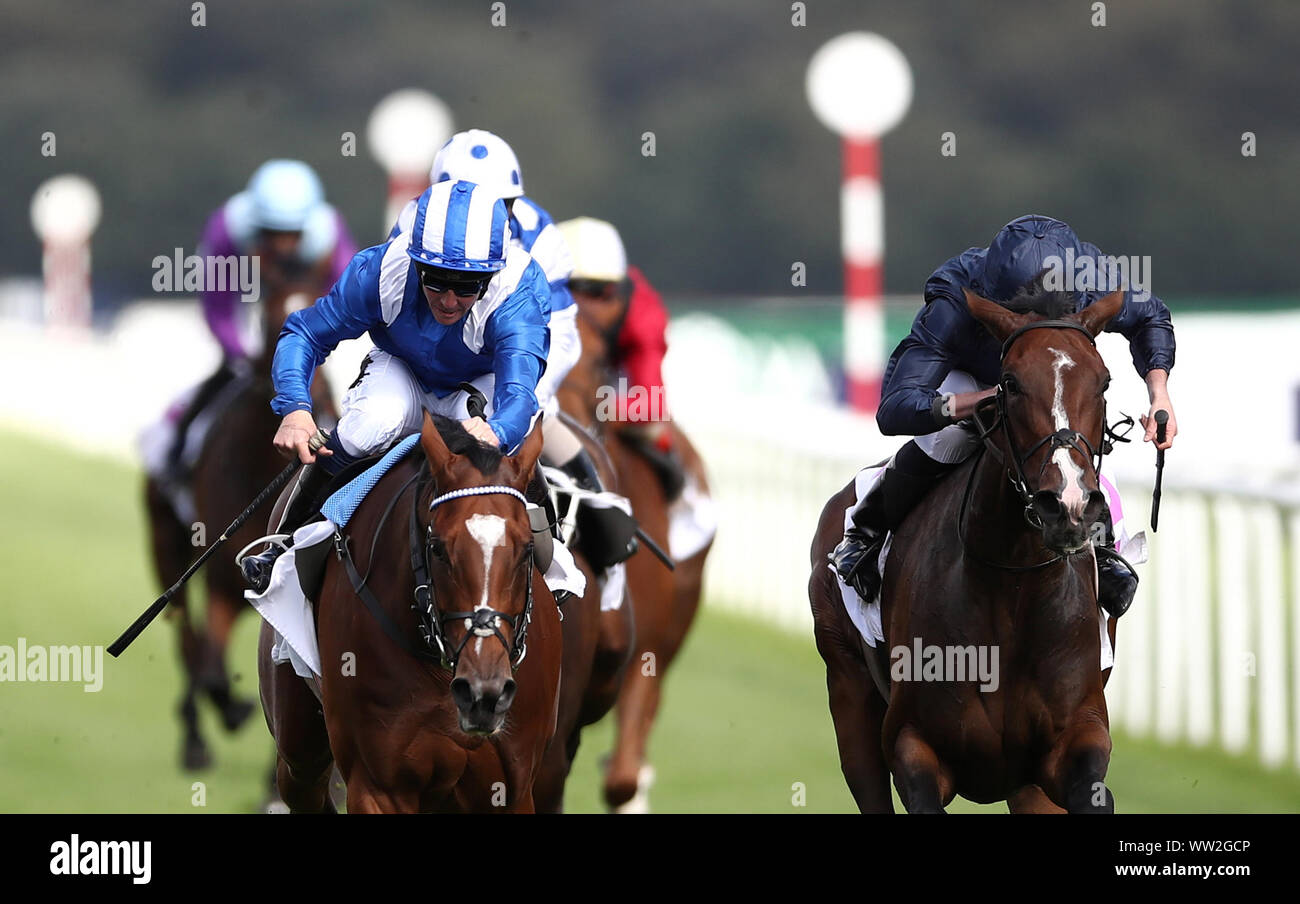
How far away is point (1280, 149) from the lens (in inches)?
1037

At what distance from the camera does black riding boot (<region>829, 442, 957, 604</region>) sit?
500 cm

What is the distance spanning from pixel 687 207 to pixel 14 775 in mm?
24142

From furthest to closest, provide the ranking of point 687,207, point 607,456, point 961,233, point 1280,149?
point 687,207 → point 961,233 → point 1280,149 → point 607,456

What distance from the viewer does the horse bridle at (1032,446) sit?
4055mm

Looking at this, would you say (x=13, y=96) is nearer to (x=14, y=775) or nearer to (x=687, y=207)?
(x=687, y=207)

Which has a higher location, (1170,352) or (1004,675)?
(1170,352)

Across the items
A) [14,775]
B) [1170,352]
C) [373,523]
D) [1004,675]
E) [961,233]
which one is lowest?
[14,775]

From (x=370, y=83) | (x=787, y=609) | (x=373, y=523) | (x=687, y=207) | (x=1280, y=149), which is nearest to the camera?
(x=373, y=523)

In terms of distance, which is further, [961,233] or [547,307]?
[961,233]

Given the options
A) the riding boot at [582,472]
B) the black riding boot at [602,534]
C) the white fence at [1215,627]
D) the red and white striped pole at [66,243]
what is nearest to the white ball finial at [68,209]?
the red and white striped pole at [66,243]

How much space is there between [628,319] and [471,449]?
3.21 m

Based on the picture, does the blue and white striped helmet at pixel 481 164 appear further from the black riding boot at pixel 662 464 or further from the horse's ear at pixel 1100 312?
the horse's ear at pixel 1100 312

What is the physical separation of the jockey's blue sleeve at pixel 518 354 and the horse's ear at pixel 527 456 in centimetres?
3

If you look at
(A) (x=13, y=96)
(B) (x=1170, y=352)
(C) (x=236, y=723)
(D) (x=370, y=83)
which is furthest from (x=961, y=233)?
(B) (x=1170, y=352)
